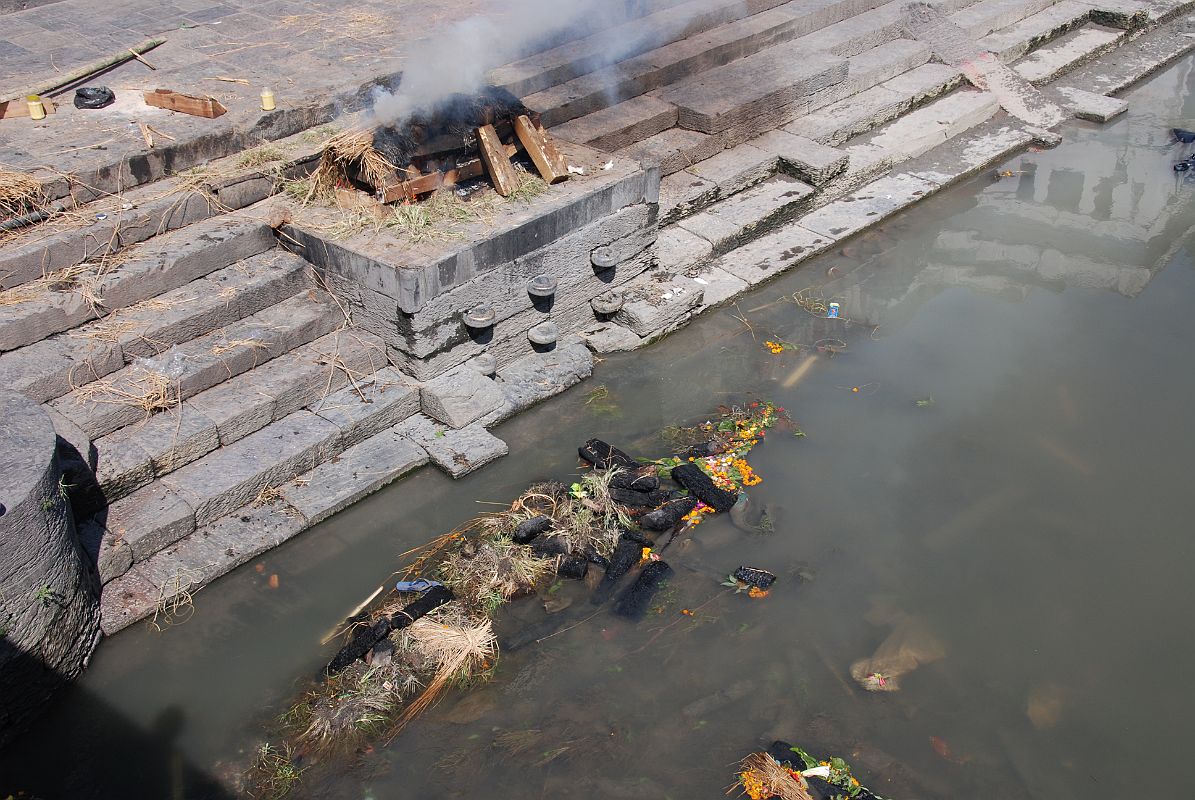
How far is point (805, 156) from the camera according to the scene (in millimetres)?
9266

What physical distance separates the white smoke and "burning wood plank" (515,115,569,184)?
1.69 ft

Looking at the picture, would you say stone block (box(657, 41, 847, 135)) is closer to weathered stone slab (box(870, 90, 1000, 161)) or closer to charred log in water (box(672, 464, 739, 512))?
weathered stone slab (box(870, 90, 1000, 161))

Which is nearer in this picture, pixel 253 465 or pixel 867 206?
pixel 253 465

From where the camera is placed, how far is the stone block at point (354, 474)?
603cm

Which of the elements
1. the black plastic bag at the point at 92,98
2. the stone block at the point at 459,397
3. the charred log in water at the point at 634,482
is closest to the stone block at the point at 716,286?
the stone block at the point at 459,397

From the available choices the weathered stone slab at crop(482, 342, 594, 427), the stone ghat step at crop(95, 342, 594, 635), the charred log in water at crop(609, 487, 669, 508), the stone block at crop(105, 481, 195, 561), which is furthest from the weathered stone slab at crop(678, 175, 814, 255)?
the stone block at crop(105, 481, 195, 561)

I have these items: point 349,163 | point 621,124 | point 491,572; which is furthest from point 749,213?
point 491,572

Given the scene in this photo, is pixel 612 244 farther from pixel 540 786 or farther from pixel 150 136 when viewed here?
pixel 540 786

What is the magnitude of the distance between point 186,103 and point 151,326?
91.2 inches

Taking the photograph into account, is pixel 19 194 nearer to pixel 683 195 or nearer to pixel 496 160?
pixel 496 160

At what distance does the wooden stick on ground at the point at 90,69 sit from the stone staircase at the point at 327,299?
1.85m

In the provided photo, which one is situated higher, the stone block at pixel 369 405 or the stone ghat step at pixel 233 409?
the stone ghat step at pixel 233 409

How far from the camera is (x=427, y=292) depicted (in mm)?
6477

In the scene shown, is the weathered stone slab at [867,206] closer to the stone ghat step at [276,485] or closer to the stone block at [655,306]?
the stone block at [655,306]
